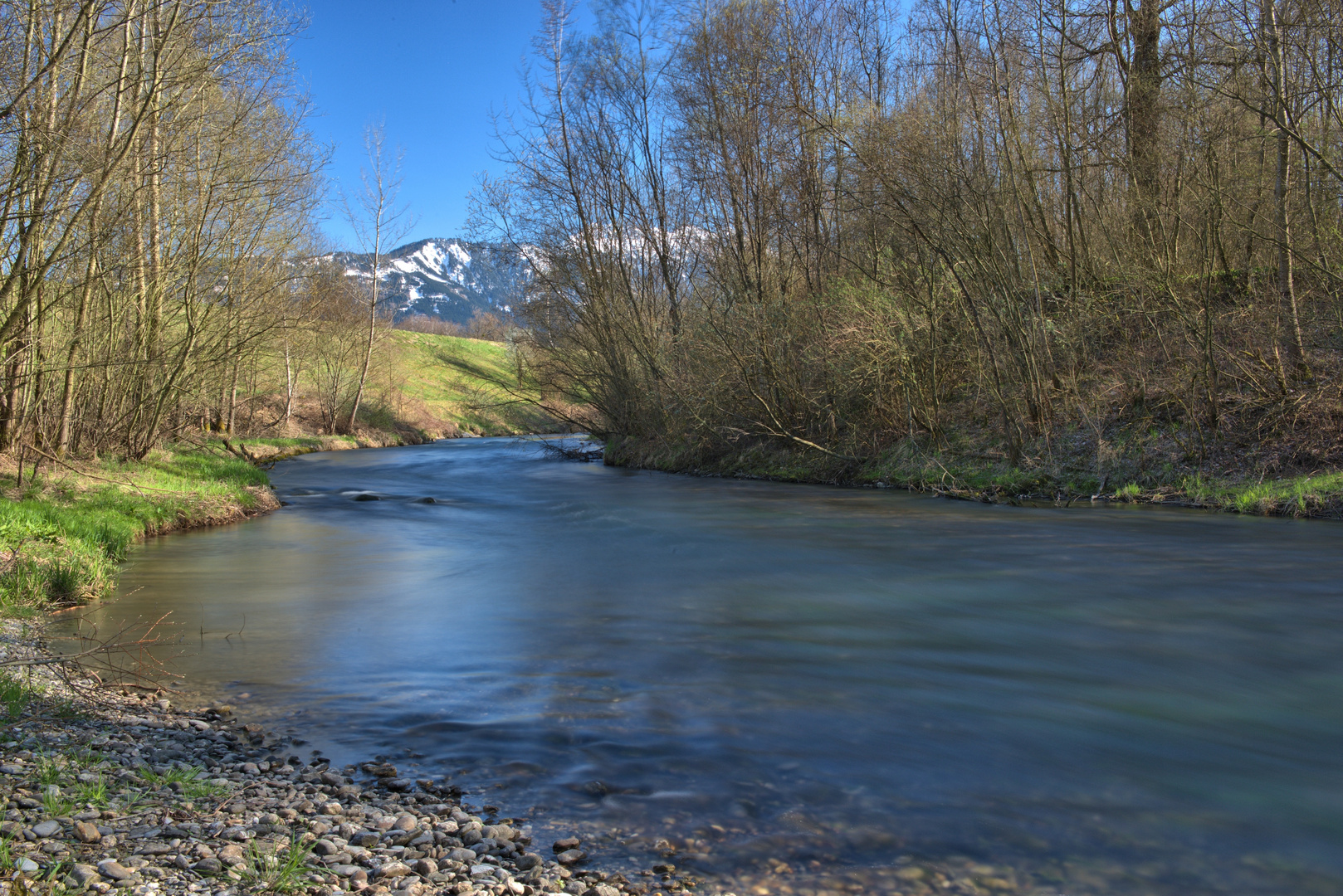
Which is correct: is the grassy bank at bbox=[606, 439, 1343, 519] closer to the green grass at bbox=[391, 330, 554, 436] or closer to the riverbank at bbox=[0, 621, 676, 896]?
the riverbank at bbox=[0, 621, 676, 896]

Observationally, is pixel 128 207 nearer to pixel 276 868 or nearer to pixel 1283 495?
pixel 276 868

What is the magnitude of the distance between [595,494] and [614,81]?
1349cm

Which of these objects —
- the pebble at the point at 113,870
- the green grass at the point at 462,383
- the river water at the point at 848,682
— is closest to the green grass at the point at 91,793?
the pebble at the point at 113,870

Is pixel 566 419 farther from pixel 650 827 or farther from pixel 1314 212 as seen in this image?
pixel 650 827

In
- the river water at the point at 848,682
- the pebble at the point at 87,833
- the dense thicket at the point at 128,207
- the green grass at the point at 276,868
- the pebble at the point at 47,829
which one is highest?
the dense thicket at the point at 128,207

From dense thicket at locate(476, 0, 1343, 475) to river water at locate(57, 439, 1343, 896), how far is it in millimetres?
3053

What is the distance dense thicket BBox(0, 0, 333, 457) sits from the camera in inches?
372

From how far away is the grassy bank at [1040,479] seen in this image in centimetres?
1234

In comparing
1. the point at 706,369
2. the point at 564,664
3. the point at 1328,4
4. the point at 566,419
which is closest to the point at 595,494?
the point at 706,369

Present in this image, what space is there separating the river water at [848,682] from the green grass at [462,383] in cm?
2401

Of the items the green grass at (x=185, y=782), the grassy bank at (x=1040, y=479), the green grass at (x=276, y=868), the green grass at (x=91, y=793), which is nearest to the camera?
the green grass at (x=276, y=868)

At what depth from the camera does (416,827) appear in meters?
3.83

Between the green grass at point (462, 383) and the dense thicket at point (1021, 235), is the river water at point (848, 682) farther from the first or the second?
the green grass at point (462, 383)

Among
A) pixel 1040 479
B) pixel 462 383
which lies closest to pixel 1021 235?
pixel 1040 479
